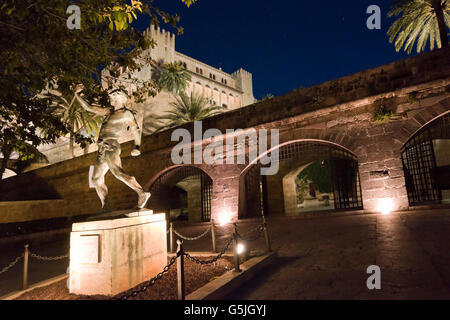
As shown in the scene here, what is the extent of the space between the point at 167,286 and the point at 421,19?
16.4m

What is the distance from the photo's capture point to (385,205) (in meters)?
7.22

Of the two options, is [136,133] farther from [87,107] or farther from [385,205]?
[385,205]

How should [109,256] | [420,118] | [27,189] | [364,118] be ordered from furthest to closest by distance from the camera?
1. [27,189]
2. [364,118]
3. [420,118]
4. [109,256]

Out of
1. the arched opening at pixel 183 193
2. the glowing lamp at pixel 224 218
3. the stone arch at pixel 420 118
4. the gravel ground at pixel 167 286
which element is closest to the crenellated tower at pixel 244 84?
the arched opening at pixel 183 193

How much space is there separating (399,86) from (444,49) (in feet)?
4.45

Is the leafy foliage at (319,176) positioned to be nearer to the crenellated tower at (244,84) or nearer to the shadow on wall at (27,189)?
the shadow on wall at (27,189)

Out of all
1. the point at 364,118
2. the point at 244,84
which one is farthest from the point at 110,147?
the point at 244,84

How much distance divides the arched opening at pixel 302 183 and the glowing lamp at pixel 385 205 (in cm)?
166

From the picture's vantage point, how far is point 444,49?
272 inches

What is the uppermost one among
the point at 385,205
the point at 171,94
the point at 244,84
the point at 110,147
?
the point at 244,84

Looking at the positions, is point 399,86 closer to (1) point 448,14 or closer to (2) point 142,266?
(2) point 142,266

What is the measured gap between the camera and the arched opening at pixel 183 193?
12.1m

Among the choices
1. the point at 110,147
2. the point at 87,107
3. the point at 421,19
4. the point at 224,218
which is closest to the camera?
the point at 110,147
